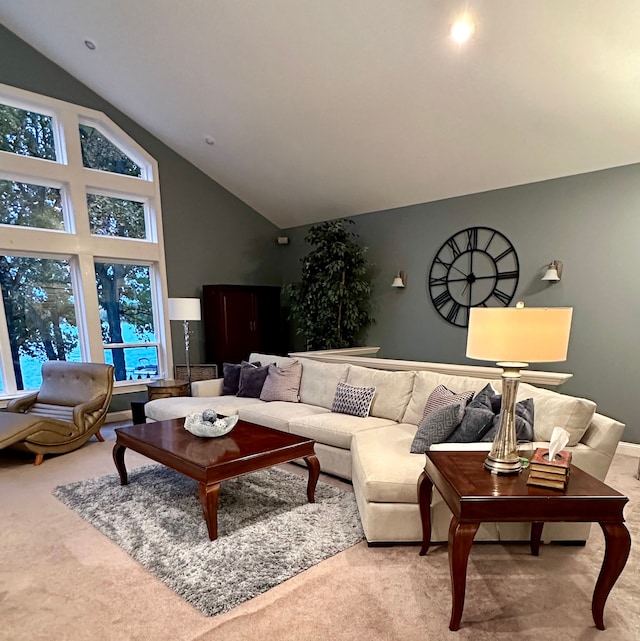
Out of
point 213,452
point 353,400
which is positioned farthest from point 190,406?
point 353,400

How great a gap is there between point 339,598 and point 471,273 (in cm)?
365

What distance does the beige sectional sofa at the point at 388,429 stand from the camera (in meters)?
2.24

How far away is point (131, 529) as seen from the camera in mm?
2475

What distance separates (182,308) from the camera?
4621 millimetres

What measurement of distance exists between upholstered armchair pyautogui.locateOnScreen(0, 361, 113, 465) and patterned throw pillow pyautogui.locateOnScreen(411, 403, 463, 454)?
3.16 meters

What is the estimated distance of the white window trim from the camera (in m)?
4.38

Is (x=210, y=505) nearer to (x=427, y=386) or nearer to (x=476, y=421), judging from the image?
(x=476, y=421)

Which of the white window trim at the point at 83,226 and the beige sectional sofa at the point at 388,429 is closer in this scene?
the beige sectional sofa at the point at 388,429

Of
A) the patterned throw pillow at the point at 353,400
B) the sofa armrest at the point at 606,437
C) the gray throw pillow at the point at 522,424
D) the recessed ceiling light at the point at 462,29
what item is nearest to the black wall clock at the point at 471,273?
the patterned throw pillow at the point at 353,400

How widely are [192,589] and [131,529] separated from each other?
2.52ft

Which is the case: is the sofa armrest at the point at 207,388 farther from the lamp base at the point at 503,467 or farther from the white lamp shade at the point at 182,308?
the lamp base at the point at 503,467

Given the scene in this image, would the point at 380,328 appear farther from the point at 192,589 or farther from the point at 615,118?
the point at 192,589

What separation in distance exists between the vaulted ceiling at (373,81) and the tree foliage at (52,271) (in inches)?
29.1

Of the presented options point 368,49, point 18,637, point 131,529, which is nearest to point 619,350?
point 368,49
